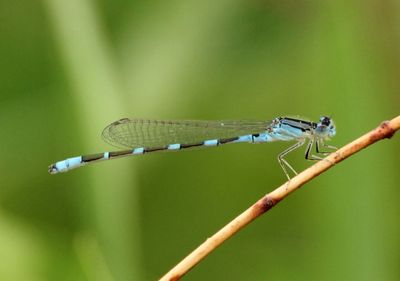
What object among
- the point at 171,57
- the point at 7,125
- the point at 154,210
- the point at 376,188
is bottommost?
the point at 154,210

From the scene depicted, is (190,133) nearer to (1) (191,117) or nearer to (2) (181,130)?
(2) (181,130)

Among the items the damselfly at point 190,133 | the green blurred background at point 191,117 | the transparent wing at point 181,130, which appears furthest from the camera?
the transparent wing at point 181,130

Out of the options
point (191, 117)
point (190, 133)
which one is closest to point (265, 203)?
point (190, 133)

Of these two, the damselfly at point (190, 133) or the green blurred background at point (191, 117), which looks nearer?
the green blurred background at point (191, 117)

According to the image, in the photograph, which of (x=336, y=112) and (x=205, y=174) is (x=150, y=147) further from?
(x=336, y=112)

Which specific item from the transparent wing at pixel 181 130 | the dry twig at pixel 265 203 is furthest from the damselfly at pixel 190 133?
the dry twig at pixel 265 203

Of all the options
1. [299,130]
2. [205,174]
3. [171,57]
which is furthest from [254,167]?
[171,57]

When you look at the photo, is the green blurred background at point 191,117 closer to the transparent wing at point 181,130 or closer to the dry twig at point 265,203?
the transparent wing at point 181,130
